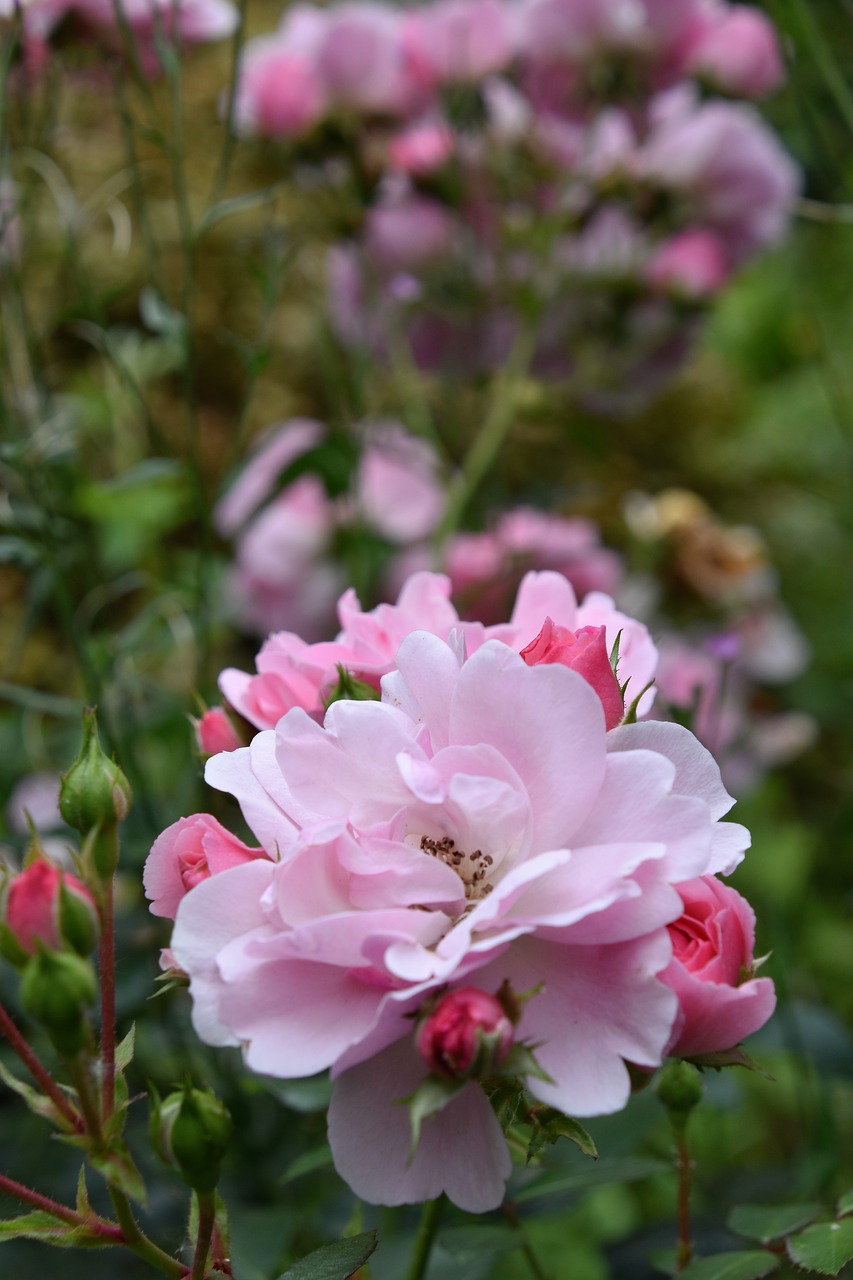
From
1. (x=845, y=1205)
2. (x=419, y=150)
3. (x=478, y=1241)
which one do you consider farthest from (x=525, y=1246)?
(x=419, y=150)

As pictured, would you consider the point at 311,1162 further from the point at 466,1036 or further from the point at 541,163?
the point at 541,163

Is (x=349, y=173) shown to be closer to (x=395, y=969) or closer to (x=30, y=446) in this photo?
(x=30, y=446)

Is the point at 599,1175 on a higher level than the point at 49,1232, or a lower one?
lower

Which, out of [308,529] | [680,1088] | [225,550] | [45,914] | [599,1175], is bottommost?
[225,550]

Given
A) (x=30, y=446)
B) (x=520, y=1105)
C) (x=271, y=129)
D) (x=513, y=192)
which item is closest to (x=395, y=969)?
(x=520, y=1105)

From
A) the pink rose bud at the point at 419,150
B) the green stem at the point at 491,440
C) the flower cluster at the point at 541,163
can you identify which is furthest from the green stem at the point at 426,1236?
the pink rose bud at the point at 419,150

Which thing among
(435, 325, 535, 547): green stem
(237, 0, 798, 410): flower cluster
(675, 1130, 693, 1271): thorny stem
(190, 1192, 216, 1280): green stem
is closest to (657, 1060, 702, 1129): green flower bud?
(675, 1130, 693, 1271): thorny stem
